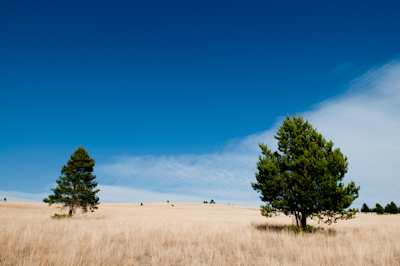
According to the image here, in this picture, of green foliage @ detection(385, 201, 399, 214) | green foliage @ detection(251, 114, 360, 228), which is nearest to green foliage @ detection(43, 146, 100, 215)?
green foliage @ detection(251, 114, 360, 228)

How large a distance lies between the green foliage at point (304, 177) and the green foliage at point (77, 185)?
17.2 metres

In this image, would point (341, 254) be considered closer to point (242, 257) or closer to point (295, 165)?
point (242, 257)

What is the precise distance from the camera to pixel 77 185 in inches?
858

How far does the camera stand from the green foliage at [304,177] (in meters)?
11.9

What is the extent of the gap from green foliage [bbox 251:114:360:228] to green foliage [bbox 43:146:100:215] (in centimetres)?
1723

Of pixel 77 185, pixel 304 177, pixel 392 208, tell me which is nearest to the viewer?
pixel 304 177

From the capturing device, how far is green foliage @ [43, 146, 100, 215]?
21.3 m

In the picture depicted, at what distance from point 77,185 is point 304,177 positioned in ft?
68.6

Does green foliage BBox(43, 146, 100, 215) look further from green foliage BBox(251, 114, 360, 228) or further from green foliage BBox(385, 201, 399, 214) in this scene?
green foliage BBox(385, 201, 399, 214)

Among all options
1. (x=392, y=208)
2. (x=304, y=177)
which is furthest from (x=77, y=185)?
(x=392, y=208)

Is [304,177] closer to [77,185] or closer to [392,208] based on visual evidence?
[77,185]

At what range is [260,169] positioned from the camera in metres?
14.0

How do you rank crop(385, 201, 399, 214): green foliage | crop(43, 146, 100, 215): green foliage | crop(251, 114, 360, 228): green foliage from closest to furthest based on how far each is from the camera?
crop(251, 114, 360, 228): green foliage → crop(43, 146, 100, 215): green foliage → crop(385, 201, 399, 214): green foliage

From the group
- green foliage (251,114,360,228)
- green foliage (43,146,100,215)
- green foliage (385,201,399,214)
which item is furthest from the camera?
green foliage (385,201,399,214)
